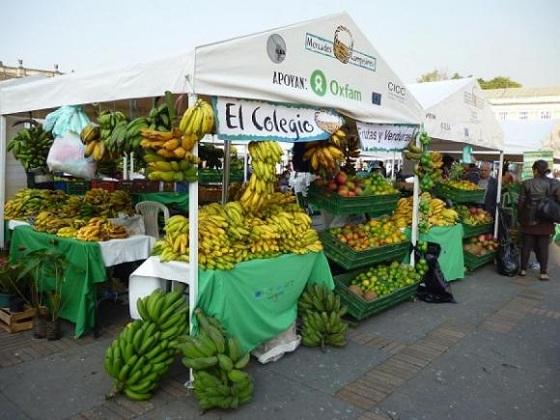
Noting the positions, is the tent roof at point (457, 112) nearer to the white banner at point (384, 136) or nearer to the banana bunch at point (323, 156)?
the white banner at point (384, 136)

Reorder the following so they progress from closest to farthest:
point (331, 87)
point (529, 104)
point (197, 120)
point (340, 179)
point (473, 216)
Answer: point (197, 120) < point (331, 87) < point (340, 179) < point (473, 216) < point (529, 104)

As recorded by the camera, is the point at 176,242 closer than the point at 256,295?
Yes

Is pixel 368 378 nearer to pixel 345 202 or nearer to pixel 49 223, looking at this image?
pixel 345 202

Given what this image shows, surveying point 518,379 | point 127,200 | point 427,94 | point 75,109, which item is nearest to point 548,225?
point 427,94

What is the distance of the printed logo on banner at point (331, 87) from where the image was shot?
4.59 metres

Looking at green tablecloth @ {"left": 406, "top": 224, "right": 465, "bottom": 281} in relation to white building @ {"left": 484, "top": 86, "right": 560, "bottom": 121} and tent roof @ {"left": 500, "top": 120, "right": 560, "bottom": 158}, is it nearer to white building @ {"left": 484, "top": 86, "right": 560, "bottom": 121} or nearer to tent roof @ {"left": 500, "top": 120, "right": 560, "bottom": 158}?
tent roof @ {"left": 500, "top": 120, "right": 560, "bottom": 158}

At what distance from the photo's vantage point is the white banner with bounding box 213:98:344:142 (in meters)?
3.76

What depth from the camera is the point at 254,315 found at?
410 centimetres

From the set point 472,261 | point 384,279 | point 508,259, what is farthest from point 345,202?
point 508,259

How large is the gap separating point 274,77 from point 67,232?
110 inches

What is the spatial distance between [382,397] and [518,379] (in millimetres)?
1377

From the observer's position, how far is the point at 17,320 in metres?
4.89

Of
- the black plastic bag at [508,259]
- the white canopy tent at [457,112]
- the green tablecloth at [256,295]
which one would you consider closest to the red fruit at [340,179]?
the green tablecloth at [256,295]

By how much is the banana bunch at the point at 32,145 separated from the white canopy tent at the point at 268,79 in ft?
1.02
